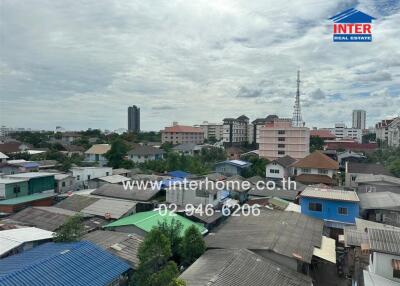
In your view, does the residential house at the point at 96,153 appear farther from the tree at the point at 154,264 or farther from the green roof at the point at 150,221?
the tree at the point at 154,264

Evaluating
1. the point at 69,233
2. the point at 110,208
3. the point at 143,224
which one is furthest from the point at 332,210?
the point at 69,233

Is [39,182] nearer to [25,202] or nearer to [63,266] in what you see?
[25,202]

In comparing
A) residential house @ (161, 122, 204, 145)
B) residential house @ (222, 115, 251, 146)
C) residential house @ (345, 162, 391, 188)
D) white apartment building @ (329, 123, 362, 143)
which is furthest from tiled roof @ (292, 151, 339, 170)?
white apartment building @ (329, 123, 362, 143)

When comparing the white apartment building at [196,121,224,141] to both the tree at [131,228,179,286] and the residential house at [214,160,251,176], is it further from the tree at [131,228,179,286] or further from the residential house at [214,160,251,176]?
the tree at [131,228,179,286]

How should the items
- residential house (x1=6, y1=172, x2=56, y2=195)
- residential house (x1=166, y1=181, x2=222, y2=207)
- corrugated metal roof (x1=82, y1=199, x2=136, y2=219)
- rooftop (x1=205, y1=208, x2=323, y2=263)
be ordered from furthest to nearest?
1. residential house (x1=6, y1=172, x2=56, y2=195)
2. residential house (x1=166, y1=181, x2=222, y2=207)
3. corrugated metal roof (x1=82, y1=199, x2=136, y2=219)
4. rooftop (x1=205, y1=208, x2=323, y2=263)

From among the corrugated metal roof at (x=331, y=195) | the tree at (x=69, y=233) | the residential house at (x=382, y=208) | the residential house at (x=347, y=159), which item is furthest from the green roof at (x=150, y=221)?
the residential house at (x=347, y=159)

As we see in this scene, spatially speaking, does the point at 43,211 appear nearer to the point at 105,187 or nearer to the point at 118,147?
the point at 105,187

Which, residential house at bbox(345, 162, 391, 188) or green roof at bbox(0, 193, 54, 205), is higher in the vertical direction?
residential house at bbox(345, 162, 391, 188)
